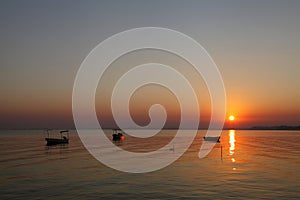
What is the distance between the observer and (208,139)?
180 meters

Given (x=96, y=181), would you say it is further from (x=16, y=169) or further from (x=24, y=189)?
(x=16, y=169)

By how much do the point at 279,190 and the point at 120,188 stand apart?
2133cm

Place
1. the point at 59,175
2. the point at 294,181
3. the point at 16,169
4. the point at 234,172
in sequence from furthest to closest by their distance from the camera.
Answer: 1. the point at 16,169
2. the point at 234,172
3. the point at 59,175
4. the point at 294,181

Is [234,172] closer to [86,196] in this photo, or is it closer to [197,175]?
[197,175]

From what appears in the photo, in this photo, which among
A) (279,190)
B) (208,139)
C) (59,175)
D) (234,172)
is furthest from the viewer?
(208,139)

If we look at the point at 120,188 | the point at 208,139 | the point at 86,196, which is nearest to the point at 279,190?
the point at 120,188

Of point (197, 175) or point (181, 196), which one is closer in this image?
point (181, 196)

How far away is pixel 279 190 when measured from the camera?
39.4 metres

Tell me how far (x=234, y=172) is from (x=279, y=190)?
1524cm

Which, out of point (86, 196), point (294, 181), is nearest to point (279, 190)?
point (294, 181)

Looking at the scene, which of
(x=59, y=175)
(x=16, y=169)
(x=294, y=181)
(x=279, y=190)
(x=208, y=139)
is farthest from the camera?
(x=208, y=139)

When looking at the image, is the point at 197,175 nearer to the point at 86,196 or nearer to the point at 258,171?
the point at 258,171

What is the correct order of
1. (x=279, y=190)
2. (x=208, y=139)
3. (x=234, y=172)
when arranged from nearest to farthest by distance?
(x=279, y=190)
(x=234, y=172)
(x=208, y=139)

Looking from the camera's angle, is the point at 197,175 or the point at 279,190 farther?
the point at 197,175
